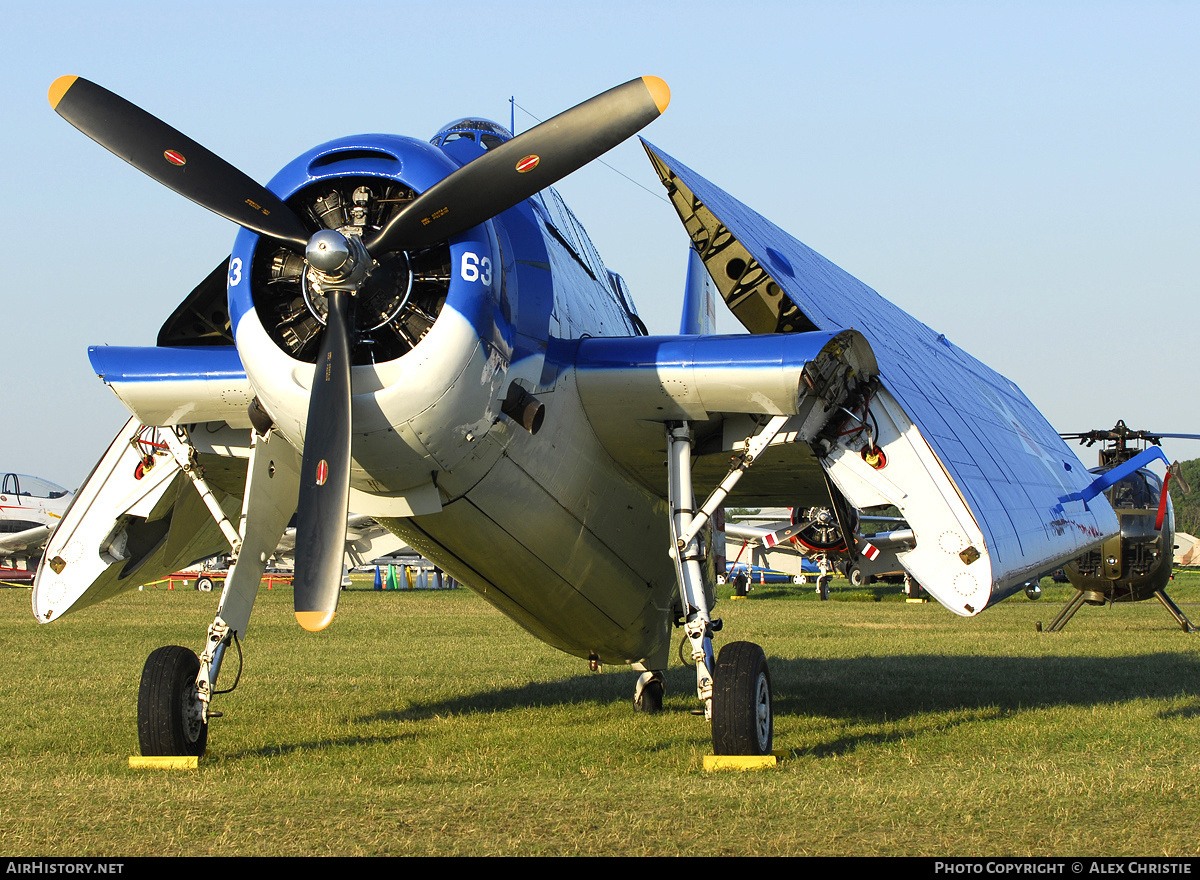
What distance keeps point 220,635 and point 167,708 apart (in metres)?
0.63

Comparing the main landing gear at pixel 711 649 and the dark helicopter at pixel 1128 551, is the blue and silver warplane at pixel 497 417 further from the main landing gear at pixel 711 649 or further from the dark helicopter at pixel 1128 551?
the dark helicopter at pixel 1128 551

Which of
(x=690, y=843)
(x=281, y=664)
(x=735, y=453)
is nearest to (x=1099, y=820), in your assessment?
(x=690, y=843)

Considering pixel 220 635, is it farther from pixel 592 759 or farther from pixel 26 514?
pixel 26 514

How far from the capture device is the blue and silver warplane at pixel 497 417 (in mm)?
6828

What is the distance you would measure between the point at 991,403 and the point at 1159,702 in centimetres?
386

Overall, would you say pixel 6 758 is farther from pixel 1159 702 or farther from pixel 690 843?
pixel 1159 702

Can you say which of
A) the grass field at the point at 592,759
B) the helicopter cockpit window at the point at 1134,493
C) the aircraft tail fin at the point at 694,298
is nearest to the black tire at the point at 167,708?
the grass field at the point at 592,759

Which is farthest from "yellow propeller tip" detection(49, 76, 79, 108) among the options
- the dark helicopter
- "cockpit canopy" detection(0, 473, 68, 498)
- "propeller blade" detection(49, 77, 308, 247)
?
"cockpit canopy" detection(0, 473, 68, 498)

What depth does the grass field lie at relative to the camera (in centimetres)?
541

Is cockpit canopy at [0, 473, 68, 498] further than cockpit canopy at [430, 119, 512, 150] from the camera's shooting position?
Yes

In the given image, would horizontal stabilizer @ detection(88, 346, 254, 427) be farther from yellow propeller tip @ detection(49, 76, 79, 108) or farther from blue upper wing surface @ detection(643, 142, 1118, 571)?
blue upper wing surface @ detection(643, 142, 1118, 571)

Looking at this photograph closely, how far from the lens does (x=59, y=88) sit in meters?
7.41

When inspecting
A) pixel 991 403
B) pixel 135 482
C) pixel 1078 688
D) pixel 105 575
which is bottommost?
pixel 1078 688

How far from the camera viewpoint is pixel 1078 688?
13.9 m
